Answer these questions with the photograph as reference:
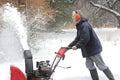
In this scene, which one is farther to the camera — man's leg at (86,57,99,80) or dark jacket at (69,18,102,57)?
man's leg at (86,57,99,80)

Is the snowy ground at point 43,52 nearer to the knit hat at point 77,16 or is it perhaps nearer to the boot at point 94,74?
the boot at point 94,74

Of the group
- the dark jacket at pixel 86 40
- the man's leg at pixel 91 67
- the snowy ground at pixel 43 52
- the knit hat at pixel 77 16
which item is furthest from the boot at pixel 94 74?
the knit hat at pixel 77 16

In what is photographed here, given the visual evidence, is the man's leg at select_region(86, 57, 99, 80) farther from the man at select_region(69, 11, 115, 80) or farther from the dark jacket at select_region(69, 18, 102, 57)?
the dark jacket at select_region(69, 18, 102, 57)

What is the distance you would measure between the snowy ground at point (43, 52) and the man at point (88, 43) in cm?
95

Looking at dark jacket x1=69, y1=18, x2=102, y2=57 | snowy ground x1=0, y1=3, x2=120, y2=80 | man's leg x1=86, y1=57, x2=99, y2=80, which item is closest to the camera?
dark jacket x1=69, y1=18, x2=102, y2=57

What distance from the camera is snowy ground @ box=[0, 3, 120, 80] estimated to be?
9328 millimetres

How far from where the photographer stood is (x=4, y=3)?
46.0 feet

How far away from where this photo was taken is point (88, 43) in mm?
8023

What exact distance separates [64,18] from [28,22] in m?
16.6

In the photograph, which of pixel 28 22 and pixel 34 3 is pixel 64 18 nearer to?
pixel 34 3

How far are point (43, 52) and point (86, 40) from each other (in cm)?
465

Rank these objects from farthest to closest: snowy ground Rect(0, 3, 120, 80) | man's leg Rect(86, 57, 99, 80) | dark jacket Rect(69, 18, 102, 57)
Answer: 1. snowy ground Rect(0, 3, 120, 80)
2. man's leg Rect(86, 57, 99, 80)
3. dark jacket Rect(69, 18, 102, 57)

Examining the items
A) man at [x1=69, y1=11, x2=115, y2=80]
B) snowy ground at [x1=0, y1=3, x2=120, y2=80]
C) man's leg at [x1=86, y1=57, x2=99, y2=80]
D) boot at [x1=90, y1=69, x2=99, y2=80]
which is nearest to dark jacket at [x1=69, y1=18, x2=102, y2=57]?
man at [x1=69, y1=11, x2=115, y2=80]

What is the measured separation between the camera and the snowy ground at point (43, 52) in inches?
367
